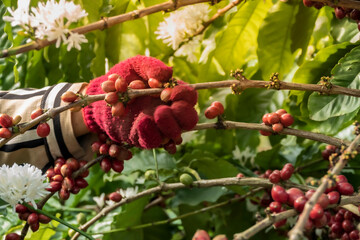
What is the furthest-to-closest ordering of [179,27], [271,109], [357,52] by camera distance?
[271,109] < [179,27] < [357,52]

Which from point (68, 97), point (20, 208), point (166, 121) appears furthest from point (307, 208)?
point (20, 208)

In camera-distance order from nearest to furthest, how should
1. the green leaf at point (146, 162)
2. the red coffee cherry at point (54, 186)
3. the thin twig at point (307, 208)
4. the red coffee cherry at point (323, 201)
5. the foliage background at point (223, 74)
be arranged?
the thin twig at point (307, 208) → the red coffee cherry at point (323, 201) → the red coffee cherry at point (54, 186) → the foliage background at point (223, 74) → the green leaf at point (146, 162)

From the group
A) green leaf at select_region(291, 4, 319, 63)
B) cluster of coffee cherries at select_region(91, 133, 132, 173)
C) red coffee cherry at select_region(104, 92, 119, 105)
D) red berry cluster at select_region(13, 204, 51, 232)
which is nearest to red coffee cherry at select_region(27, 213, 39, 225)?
red berry cluster at select_region(13, 204, 51, 232)

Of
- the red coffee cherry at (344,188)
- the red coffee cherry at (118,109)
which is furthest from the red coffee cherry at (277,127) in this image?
the red coffee cherry at (118,109)

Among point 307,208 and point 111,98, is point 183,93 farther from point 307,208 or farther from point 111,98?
point 307,208

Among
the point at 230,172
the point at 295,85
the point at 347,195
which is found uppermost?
the point at 295,85

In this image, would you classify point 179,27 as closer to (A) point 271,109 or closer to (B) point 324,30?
(A) point 271,109

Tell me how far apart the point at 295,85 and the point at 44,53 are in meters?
0.59

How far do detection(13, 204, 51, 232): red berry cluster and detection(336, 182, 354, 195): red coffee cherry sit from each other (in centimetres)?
45

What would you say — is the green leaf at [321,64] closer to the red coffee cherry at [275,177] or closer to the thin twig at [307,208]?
the red coffee cherry at [275,177]

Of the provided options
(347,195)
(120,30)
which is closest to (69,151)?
(120,30)

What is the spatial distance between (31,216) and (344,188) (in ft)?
1.52

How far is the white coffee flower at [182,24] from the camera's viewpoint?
895 millimetres

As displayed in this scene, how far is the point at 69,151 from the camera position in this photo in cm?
74
